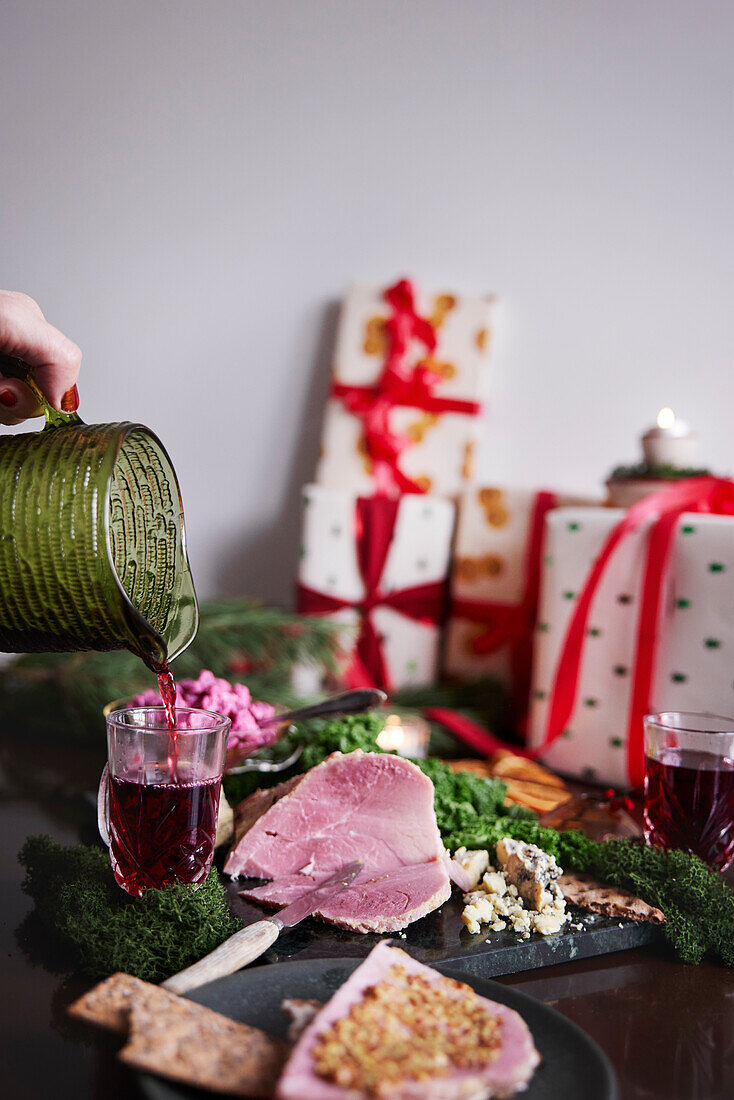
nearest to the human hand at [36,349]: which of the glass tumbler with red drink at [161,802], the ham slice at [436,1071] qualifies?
the glass tumbler with red drink at [161,802]

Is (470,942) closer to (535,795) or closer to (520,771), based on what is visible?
(535,795)

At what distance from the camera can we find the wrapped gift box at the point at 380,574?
56.5 inches

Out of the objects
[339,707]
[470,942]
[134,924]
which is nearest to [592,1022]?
[470,942]

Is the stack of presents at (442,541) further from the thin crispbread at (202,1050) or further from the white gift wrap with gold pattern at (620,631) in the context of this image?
the thin crispbread at (202,1050)

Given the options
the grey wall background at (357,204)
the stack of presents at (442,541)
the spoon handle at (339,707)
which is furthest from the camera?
the grey wall background at (357,204)

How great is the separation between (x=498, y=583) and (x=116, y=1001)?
0.99 m

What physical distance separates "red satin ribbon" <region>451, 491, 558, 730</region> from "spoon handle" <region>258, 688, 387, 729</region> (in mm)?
481

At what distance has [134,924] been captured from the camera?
654 millimetres

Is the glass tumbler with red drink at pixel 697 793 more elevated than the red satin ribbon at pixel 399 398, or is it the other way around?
the red satin ribbon at pixel 399 398

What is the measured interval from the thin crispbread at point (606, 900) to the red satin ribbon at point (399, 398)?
31.7 inches

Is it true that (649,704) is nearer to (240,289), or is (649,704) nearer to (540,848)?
(540,848)

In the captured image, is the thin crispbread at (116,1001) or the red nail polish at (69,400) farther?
the red nail polish at (69,400)

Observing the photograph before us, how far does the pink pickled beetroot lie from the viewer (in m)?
0.90

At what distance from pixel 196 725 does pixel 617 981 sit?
384 mm
